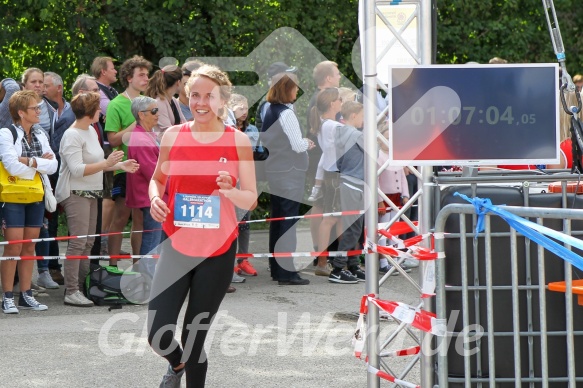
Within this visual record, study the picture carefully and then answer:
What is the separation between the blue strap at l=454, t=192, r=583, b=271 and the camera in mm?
4492

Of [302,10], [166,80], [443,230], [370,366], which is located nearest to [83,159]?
[166,80]

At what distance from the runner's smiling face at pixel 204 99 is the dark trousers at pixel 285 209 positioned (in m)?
4.70

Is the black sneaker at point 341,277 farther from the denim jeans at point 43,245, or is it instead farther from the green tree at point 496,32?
the green tree at point 496,32

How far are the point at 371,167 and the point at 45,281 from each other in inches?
221

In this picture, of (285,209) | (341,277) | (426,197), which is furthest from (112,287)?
(426,197)

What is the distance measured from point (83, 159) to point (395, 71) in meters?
4.95

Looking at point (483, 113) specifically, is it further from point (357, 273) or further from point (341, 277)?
point (357, 273)

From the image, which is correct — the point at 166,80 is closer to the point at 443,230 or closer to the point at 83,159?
the point at 83,159

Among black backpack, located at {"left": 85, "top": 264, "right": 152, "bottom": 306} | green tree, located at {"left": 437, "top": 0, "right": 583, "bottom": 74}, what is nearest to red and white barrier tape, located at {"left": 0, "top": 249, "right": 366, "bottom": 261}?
black backpack, located at {"left": 85, "top": 264, "right": 152, "bottom": 306}

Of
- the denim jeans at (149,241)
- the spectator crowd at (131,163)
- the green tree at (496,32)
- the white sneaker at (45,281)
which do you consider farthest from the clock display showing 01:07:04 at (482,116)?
the green tree at (496,32)

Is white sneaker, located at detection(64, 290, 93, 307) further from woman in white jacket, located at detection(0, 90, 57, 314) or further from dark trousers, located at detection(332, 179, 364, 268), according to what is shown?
dark trousers, located at detection(332, 179, 364, 268)

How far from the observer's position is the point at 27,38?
1767cm

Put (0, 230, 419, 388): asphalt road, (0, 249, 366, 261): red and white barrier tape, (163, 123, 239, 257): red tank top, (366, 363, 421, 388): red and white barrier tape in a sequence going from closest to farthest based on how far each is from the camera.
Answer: (366, 363, 421, 388): red and white barrier tape → (163, 123, 239, 257): red tank top → (0, 230, 419, 388): asphalt road → (0, 249, 366, 261): red and white barrier tape

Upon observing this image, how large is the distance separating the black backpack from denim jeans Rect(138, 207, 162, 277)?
1.47 feet
